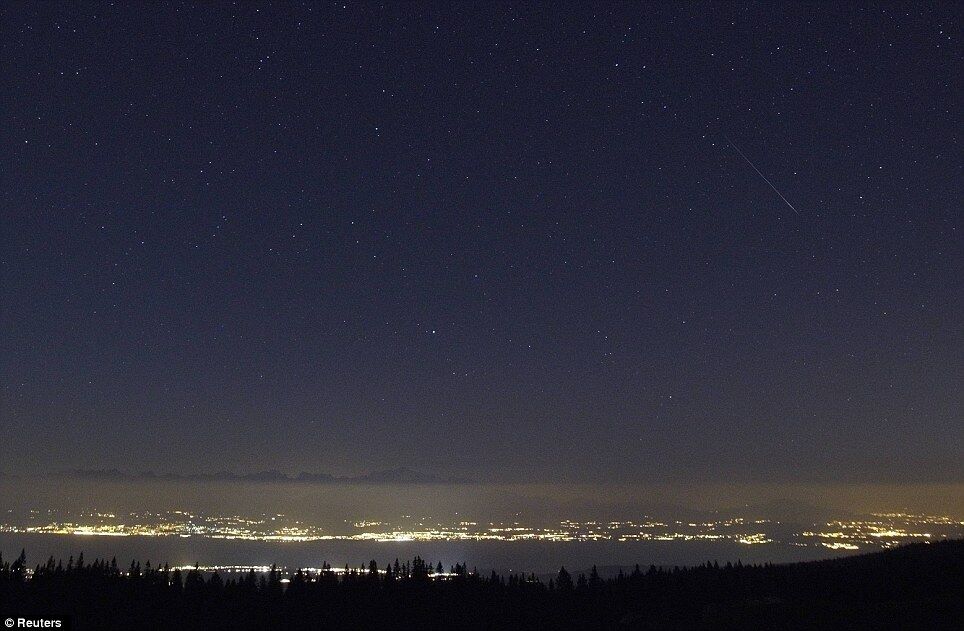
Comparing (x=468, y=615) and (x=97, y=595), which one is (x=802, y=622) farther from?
(x=97, y=595)

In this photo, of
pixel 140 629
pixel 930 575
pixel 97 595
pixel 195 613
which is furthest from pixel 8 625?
pixel 930 575

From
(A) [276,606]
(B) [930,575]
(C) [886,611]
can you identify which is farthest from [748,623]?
(A) [276,606]

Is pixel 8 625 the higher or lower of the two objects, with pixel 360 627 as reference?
higher

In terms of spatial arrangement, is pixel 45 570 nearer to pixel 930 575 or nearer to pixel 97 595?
pixel 97 595

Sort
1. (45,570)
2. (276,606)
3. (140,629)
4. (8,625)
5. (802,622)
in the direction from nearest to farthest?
(8,625) < (802,622) < (140,629) < (276,606) < (45,570)

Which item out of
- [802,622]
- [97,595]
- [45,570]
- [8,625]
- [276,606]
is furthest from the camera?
[45,570]

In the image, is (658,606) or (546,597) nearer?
(658,606)
